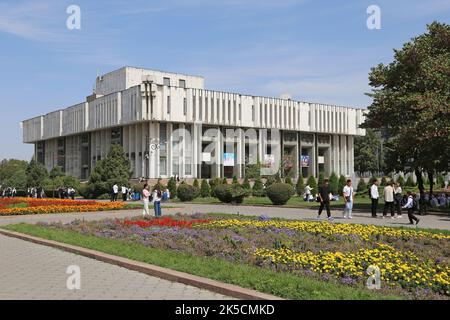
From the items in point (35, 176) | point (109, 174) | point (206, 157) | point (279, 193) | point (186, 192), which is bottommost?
point (186, 192)

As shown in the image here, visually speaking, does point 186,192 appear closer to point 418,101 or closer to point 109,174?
point 109,174

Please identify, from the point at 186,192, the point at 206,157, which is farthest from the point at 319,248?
the point at 206,157

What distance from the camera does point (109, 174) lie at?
4462 cm

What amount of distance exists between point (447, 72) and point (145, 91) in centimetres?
4561

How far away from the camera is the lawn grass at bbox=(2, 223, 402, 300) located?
6410 mm

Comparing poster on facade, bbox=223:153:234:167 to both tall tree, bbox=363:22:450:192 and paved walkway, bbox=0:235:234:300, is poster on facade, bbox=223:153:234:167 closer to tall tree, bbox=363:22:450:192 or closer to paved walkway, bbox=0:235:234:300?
tall tree, bbox=363:22:450:192

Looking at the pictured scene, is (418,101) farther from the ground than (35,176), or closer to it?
farther from the ground

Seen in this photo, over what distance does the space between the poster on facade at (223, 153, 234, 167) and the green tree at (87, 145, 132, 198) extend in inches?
1094

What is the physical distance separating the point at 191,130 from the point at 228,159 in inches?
285

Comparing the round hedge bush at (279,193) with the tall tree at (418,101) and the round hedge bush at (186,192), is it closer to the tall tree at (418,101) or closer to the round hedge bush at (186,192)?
the tall tree at (418,101)

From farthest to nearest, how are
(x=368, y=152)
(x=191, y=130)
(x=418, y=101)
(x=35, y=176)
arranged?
(x=368, y=152)
(x=191, y=130)
(x=35, y=176)
(x=418, y=101)

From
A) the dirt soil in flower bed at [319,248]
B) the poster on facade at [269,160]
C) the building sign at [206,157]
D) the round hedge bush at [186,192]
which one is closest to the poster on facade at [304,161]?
the poster on facade at [269,160]

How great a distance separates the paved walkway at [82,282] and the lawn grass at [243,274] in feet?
1.48
